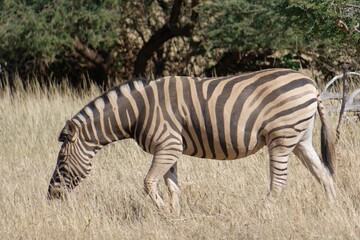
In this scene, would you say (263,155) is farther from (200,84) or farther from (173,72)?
(173,72)

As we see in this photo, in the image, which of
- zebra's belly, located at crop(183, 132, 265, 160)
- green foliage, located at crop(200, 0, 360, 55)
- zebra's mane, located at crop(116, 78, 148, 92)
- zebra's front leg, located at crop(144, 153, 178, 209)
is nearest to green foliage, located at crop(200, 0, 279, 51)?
green foliage, located at crop(200, 0, 360, 55)

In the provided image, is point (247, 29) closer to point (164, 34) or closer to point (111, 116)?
point (164, 34)

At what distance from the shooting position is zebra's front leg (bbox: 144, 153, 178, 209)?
6668 mm

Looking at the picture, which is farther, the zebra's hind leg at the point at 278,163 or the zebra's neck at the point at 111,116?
the zebra's neck at the point at 111,116

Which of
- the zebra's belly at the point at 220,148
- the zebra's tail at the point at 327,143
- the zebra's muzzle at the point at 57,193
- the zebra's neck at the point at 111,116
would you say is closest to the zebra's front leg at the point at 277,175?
the zebra's belly at the point at 220,148

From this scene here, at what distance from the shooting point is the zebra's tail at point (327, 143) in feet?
23.0

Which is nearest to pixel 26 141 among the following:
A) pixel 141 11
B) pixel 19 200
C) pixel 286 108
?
pixel 19 200

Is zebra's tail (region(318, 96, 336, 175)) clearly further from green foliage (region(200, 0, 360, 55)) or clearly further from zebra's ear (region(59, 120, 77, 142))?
green foliage (region(200, 0, 360, 55))

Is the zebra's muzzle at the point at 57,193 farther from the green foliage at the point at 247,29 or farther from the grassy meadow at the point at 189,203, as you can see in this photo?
the green foliage at the point at 247,29

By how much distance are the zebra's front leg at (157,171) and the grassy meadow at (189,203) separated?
0.12 meters

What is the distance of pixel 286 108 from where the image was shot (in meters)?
6.60

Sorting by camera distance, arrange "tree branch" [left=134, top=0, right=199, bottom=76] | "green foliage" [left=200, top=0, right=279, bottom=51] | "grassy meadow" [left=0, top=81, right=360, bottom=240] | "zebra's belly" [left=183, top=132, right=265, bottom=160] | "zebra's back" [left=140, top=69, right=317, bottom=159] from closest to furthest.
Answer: "grassy meadow" [left=0, top=81, right=360, bottom=240]
"zebra's back" [left=140, top=69, right=317, bottom=159]
"zebra's belly" [left=183, top=132, right=265, bottom=160]
"green foliage" [left=200, top=0, right=279, bottom=51]
"tree branch" [left=134, top=0, right=199, bottom=76]

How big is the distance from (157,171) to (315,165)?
1.47 m

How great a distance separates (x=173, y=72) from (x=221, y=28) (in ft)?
8.46
